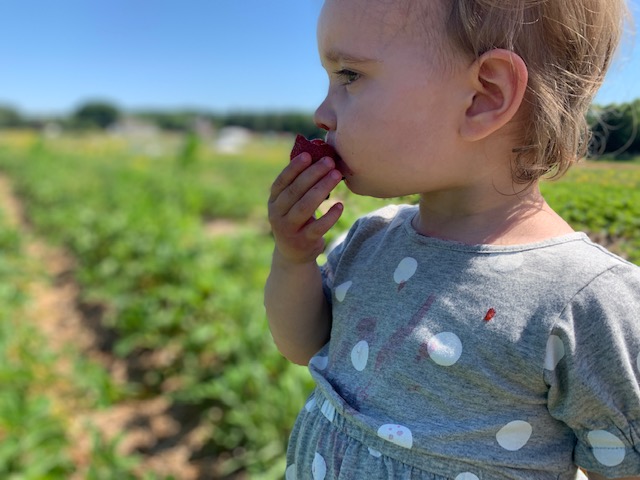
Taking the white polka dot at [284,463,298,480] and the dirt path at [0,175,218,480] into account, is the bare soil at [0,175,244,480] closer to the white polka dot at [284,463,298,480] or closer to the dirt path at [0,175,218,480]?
the dirt path at [0,175,218,480]

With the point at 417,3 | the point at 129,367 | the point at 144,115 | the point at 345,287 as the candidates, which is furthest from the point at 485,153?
the point at 144,115

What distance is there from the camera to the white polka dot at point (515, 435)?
37.3 inches

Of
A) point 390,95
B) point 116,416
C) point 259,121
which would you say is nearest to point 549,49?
point 390,95

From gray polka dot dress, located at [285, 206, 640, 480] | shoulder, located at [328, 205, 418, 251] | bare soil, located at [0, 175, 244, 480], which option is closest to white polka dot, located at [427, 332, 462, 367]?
gray polka dot dress, located at [285, 206, 640, 480]

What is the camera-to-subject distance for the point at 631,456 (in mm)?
872

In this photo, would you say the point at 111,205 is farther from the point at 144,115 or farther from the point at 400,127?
the point at 144,115

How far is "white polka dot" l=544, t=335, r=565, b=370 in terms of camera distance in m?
0.89

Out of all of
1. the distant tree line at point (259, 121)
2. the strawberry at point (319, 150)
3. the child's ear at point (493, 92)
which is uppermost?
the child's ear at point (493, 92)

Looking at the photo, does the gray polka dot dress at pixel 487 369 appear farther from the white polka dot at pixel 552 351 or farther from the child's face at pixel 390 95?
the child's face at pixel 390 95

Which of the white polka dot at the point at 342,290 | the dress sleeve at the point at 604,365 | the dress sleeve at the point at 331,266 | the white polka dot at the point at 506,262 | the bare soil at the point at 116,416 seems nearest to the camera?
the dress sleeve at the point at 604,365

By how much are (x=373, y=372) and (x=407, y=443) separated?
0.14 metres

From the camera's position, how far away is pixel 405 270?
1.09 m

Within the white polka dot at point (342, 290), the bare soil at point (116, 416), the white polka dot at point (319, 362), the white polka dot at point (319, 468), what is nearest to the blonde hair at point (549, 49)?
the white polka dot at point (342, 290)

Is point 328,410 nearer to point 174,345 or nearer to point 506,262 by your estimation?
point 506,262
